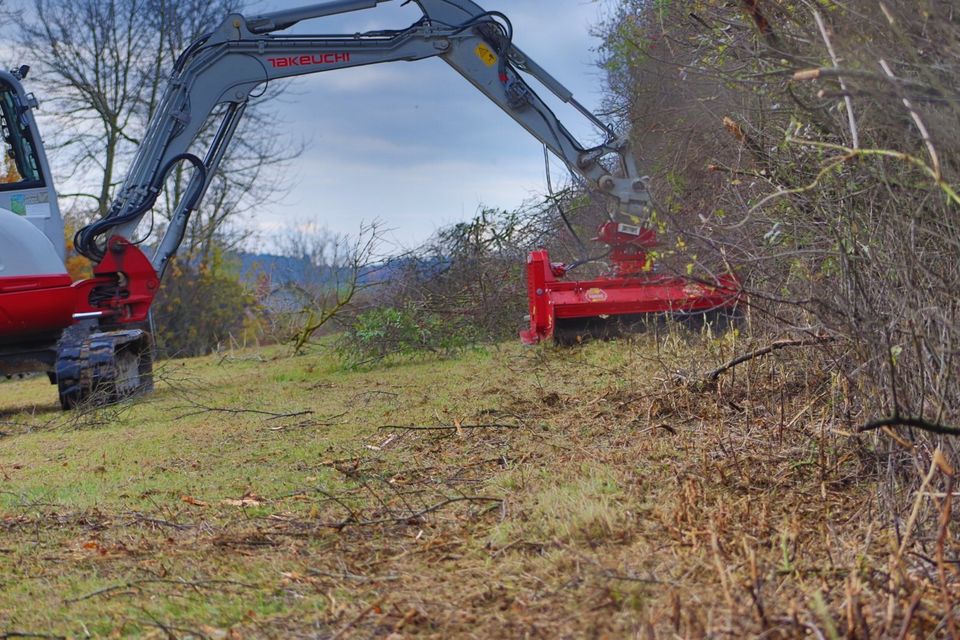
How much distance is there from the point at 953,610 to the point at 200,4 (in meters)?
22.7

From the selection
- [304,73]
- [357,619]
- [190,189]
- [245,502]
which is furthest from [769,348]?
[190,189]

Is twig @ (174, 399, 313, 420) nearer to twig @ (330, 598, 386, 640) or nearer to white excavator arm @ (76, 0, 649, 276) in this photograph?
white excavator arm @ (76, 0, 649, 276)

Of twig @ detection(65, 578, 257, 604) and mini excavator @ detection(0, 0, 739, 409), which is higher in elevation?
mini excavator @ detection(0, 0, 739, 409)

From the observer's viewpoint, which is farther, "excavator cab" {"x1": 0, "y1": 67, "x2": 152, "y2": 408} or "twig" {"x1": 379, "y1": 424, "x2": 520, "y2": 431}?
"excavator cab" {"x1": 0, "y1": 67, "x2": 152, "y2": 408}

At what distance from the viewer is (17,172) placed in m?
Result: 11.3

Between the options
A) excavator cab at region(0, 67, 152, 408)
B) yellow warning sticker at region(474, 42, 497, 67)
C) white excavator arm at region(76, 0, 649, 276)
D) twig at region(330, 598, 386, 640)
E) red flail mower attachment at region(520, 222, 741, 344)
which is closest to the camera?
twig at region(330, 598, 386, 640)

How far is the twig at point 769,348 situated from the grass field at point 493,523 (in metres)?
0.13

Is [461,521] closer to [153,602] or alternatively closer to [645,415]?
[153,602]

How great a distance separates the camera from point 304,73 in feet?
40.3

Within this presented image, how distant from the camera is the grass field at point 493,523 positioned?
315 cm

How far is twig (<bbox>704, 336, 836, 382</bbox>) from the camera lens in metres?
4.93

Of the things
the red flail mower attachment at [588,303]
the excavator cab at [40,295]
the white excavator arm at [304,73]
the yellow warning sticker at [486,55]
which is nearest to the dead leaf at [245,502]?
the excavator cab at [40,295]

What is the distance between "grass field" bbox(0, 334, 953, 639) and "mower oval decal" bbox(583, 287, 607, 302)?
3.23 m

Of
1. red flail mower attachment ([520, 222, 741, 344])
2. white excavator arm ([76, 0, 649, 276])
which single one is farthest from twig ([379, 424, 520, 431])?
white excavator arm ([76, 0, 649, 276])
